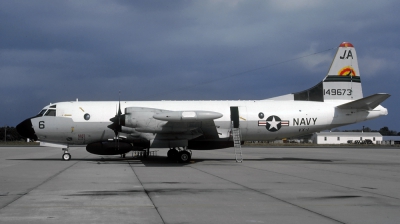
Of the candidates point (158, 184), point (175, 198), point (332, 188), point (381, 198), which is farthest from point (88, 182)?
point (381, 198)

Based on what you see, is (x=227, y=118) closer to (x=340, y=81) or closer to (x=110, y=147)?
(x=110, y=147)

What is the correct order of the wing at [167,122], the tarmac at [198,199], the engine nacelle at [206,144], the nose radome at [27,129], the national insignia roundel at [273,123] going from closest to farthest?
the tarmac at [198,199], the wing at [167,122], the engine nacelle at [206,144], the nose radome at [27,129], the national insignia roundel at [273,123]

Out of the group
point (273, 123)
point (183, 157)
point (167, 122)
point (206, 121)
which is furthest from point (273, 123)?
point (167, 122)

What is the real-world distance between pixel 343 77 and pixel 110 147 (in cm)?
1532

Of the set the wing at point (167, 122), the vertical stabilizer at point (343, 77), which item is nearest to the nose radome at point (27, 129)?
the wing at point (167, 122)

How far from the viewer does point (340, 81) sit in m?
25.7

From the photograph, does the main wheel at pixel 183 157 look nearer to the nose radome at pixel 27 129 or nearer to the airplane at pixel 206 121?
the airplane at pixel 206 121

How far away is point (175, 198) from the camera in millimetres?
10383

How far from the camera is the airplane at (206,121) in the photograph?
2206 centimetres

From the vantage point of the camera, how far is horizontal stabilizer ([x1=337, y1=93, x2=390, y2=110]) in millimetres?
22183

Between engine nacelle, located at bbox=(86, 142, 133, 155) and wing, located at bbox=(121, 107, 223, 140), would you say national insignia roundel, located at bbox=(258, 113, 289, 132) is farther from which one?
engine nacelle, located at bbox=(86, 142, 133, 155)

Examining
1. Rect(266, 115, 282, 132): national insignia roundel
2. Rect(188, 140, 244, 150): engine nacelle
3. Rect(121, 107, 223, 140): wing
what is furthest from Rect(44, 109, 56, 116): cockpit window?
Rect(266, 115, 282, 132): national insignia roundel

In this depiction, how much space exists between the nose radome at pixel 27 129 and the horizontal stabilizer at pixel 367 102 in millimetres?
18625

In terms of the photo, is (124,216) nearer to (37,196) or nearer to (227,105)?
(37,196)
